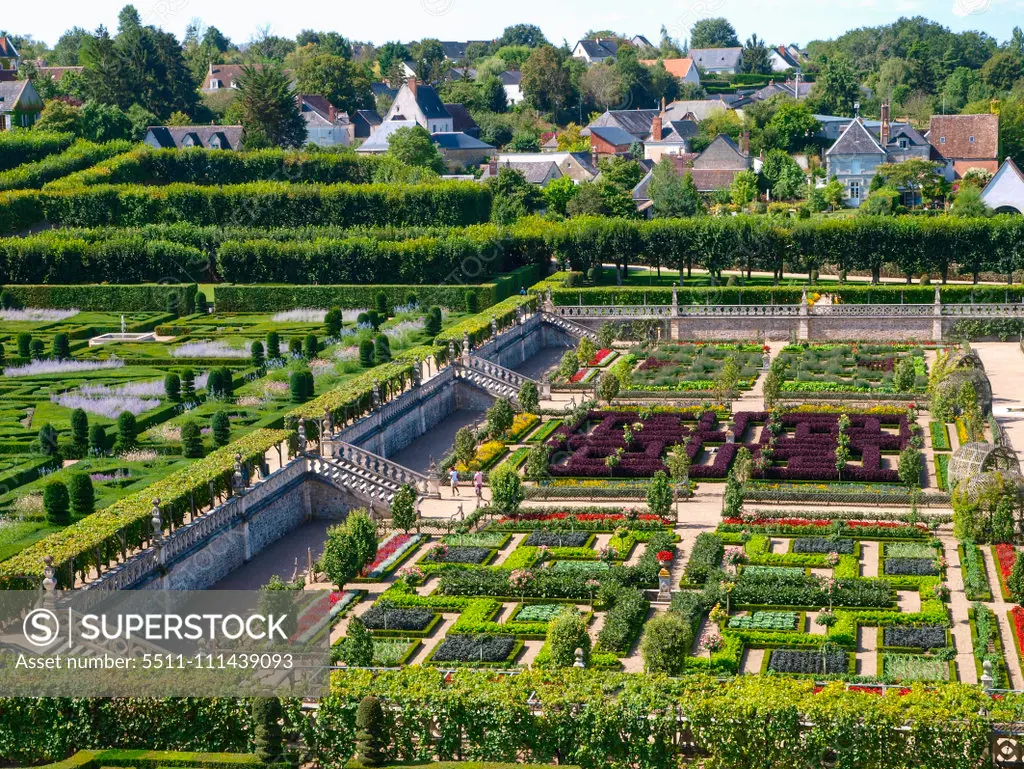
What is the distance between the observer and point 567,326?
3046 inches

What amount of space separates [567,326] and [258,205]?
1285 inches

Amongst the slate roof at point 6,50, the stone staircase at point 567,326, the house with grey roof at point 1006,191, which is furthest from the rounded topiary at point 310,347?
the slate roof at point 6,50

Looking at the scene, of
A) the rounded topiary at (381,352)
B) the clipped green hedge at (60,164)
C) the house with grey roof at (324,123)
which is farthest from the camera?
the house with grey roof at (324,123)

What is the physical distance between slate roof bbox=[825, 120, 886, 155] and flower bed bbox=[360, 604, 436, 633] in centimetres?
9297

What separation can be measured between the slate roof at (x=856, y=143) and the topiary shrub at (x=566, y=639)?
9572 centimetres

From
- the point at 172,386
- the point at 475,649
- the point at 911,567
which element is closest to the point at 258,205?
the point at 172,386

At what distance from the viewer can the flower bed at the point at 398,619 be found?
35500mm

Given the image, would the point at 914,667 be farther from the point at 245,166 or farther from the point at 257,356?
the point at 245,166

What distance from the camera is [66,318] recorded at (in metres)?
81.9

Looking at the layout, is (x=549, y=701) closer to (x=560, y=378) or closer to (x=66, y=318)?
(x=560, y=378)

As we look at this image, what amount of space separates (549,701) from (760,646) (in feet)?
27.0

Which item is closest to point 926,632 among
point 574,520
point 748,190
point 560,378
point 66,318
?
point 574,520

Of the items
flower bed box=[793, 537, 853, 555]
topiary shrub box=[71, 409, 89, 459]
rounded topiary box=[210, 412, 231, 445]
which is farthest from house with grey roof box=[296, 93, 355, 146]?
flower bed box=[793, 537, 853, 555]

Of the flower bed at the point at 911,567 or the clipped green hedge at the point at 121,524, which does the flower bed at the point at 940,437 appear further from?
the clipped green hedge at the point at 121,524
